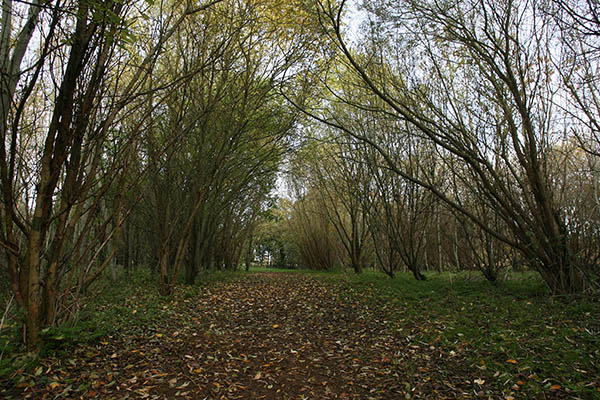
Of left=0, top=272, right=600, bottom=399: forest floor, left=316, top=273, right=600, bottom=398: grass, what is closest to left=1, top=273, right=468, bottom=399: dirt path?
left=0, top=272, right=600, bottom=399: forest floor

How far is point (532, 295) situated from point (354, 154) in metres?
6.55

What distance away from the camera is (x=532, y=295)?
5.61m

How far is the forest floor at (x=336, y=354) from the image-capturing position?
117 inches

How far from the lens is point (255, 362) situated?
3.86m

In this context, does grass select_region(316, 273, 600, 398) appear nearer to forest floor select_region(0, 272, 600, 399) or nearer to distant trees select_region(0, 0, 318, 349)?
forest floor select_region(0, 272, 600, 399)

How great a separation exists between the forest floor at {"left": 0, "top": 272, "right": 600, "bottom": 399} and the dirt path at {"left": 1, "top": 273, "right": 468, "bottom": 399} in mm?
12

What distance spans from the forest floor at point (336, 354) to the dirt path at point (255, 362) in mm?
12

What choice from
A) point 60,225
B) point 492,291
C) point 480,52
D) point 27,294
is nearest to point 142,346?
point 27,294

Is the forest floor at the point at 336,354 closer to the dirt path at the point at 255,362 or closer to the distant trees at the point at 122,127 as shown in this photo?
the dirt path at the point at 255,362

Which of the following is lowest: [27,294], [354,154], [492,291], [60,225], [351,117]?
[492,291]

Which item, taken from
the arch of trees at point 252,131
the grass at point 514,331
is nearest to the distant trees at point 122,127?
the arch of trees at point 252,131

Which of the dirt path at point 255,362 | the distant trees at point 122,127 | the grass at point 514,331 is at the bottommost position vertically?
the dirt path at point 255,362

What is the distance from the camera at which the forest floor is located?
9.74ft

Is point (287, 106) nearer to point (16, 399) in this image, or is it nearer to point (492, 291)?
point (492, 291)
